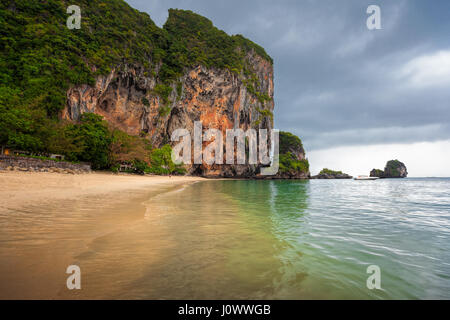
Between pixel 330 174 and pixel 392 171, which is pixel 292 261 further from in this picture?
pixel 392 171

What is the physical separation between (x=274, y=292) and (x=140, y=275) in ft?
5.20

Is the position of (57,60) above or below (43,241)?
above

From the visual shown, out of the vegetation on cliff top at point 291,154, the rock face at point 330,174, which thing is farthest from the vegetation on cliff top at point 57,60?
the rock face at point 330,174

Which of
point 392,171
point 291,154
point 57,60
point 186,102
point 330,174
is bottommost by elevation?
point 330,174

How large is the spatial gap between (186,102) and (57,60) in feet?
86.3

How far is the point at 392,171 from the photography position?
377 feet

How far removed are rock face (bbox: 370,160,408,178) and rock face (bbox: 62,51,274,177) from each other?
8768cm

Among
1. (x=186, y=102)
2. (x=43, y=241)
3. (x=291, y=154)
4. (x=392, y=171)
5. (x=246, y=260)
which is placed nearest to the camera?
(x=246, y=260)

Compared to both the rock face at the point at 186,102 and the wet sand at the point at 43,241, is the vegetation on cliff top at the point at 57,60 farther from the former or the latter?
the wet sand at the point at 43,241

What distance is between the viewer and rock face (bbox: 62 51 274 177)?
34906mm

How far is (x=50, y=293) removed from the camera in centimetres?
180

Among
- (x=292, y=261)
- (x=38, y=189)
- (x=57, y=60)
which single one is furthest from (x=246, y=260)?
(x=57, y=60)

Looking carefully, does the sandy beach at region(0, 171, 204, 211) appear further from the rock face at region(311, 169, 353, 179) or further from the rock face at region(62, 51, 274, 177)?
the rock face at region(311, 169, 353, 179)

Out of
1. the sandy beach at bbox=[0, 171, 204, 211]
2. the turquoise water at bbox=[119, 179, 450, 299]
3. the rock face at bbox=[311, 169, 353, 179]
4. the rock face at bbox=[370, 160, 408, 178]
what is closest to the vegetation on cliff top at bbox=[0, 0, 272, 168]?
the sandy beach at bbox=[0, 171, 204, 211]
